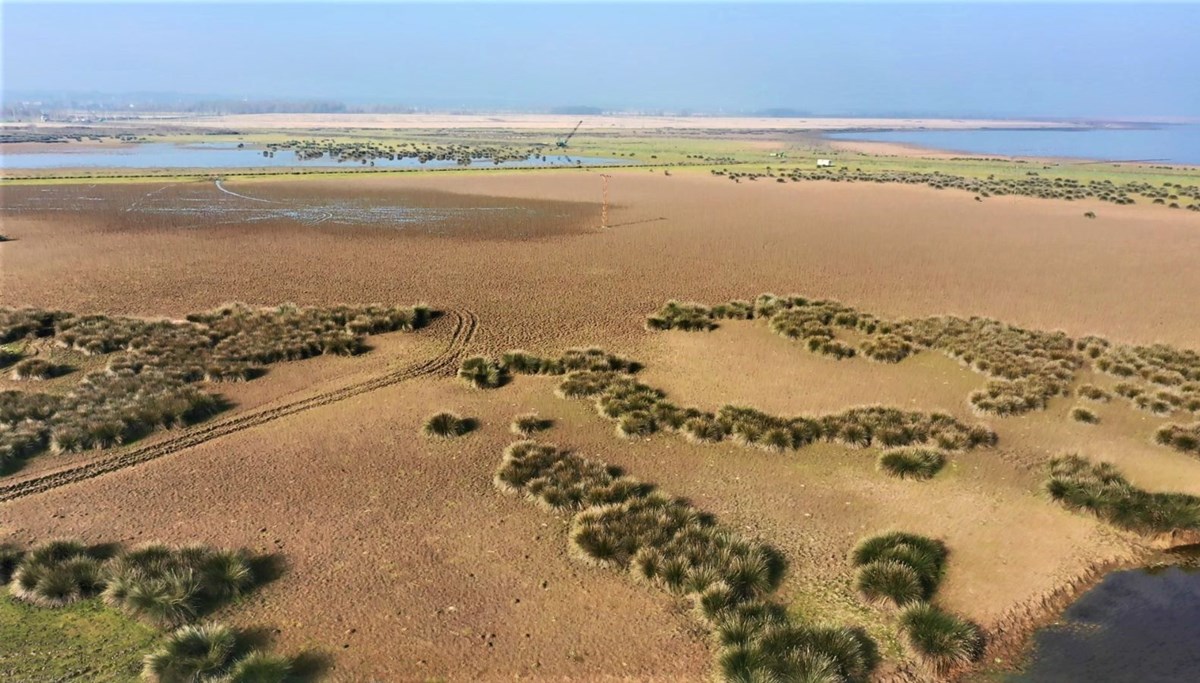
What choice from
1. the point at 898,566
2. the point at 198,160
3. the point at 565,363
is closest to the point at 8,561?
the point at 565,363

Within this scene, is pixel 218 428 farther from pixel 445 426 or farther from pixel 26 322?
pixel 26 322

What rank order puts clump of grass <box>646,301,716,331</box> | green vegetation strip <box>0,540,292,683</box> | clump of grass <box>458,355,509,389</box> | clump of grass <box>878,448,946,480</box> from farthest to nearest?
clump of grass <box>646,301,716,331</box>, clump of grass <box>458,355,509,389</box>, clump of grass <box>878,448,946,480</box>, green vegetation strip <box>0,540,292,683</box>

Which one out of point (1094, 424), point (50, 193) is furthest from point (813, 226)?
point (50, 193)

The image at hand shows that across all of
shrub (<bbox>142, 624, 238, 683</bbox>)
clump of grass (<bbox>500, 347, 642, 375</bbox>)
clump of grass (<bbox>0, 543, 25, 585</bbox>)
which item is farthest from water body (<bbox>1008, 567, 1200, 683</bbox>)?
clump of grass (<bbox>0, 543, 25, 585</bbox>)

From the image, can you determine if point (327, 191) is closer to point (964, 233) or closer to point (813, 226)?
point (813, 226)

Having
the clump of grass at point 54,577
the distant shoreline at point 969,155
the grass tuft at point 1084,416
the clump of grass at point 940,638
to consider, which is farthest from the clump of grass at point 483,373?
the distant shoreline at point 969,155

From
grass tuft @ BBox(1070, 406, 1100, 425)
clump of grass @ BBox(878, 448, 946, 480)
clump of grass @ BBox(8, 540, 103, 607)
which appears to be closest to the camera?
clump of grass @ BBox(8, 540, 103, 607)

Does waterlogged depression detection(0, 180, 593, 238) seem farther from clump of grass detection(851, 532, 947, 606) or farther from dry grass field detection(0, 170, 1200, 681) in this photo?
clump of grass detection(851, 532, 947, 606)
